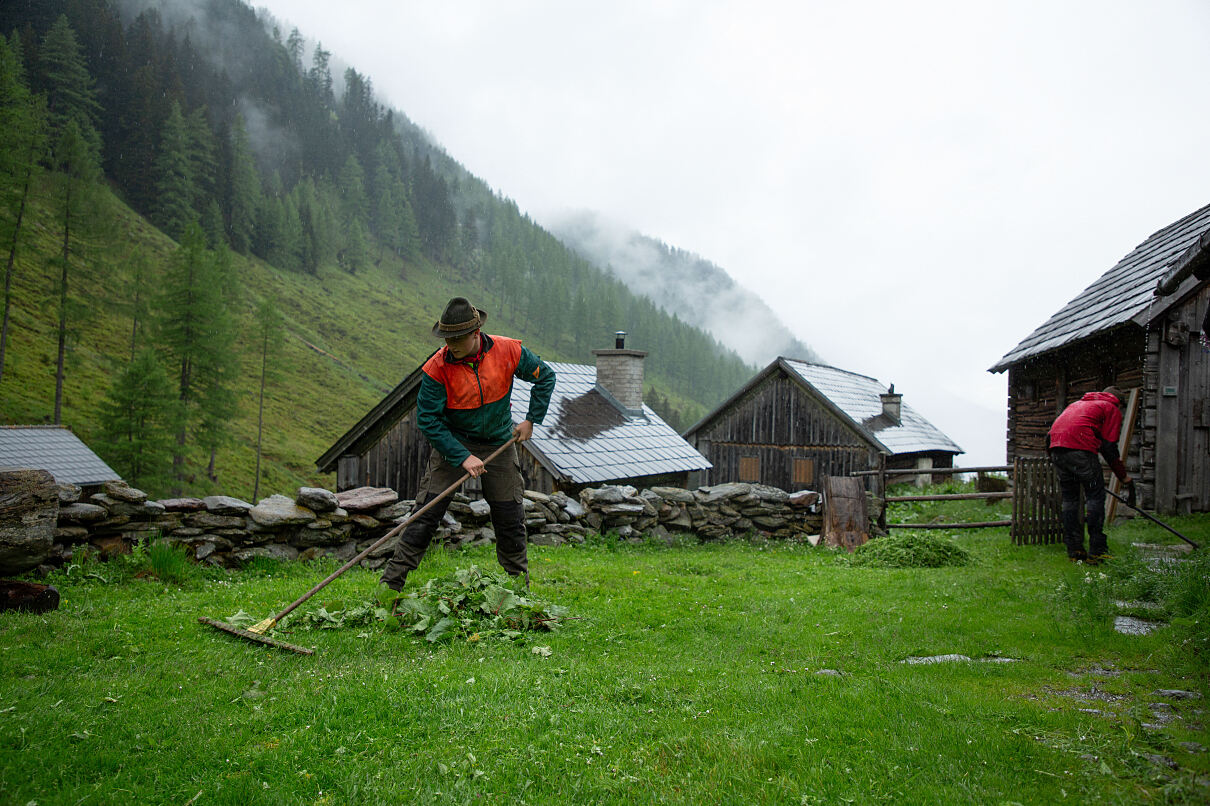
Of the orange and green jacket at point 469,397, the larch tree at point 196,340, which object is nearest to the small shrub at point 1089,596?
the orange and green jacket at point 469,397

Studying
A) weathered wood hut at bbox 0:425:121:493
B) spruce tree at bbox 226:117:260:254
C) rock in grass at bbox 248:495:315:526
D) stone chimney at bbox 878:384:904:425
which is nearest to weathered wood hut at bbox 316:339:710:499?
rock in grass at bbox 248:495:315:526

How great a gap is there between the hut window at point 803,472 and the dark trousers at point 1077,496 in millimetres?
19309

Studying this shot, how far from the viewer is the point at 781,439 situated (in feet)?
95.3

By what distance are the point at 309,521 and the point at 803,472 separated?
23.2 m

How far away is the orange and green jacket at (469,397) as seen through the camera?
245 inches

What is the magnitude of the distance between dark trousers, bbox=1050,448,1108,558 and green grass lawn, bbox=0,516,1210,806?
7.57 feet

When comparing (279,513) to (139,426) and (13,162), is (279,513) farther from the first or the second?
(13,162)

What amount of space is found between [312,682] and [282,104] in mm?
163003

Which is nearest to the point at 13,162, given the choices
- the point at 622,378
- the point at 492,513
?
the point at 622,378

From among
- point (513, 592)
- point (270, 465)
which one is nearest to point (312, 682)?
point (513, 592)

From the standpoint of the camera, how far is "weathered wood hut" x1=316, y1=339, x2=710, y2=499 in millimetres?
15867

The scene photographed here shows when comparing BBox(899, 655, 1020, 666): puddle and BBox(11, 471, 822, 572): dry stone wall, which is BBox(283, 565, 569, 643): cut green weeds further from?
BBox(11, 471, 822, 572): dry stone wall

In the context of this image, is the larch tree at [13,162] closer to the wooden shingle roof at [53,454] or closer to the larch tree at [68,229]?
the larch tree at [68,229]

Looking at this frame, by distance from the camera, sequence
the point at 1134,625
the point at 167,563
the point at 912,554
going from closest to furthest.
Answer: the point at 1134,625, the point at 167,563, the point at 912,554
